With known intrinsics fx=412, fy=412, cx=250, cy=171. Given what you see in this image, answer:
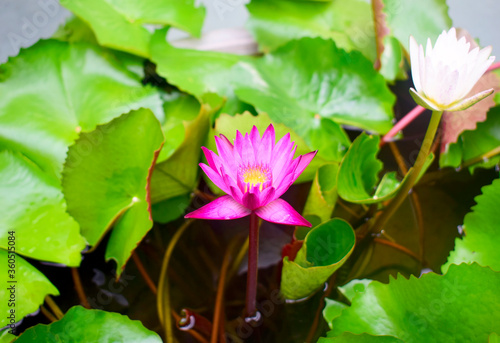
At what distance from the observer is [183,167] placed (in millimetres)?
872

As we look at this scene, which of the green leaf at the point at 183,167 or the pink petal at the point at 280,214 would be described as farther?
the green leaf at the point at 183,167

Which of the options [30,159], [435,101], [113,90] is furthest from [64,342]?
[435,101]

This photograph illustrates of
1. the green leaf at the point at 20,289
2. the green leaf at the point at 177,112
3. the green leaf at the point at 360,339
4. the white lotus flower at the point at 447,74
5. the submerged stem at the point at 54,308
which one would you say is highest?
the white lotus flower at the point at 447,74

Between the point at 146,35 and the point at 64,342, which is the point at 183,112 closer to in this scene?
the point at 146,35

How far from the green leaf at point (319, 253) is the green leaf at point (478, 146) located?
0.44m

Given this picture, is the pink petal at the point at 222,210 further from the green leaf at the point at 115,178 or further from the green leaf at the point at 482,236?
the green leaf at the point at 482,236

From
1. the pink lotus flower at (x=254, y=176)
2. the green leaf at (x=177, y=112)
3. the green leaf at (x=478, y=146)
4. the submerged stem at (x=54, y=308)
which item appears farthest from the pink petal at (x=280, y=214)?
the green leaf at (x=478, y=146)

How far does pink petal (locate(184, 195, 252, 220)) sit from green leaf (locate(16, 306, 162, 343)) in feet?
0.83

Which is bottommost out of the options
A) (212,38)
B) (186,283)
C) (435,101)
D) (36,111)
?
(186,283)

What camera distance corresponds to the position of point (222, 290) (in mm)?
862

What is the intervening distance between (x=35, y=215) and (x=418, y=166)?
719 millimetres

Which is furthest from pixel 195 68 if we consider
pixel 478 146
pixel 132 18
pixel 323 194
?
pixel 478 146

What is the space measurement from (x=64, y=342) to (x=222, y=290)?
0.33 metres

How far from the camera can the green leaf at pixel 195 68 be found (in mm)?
966
